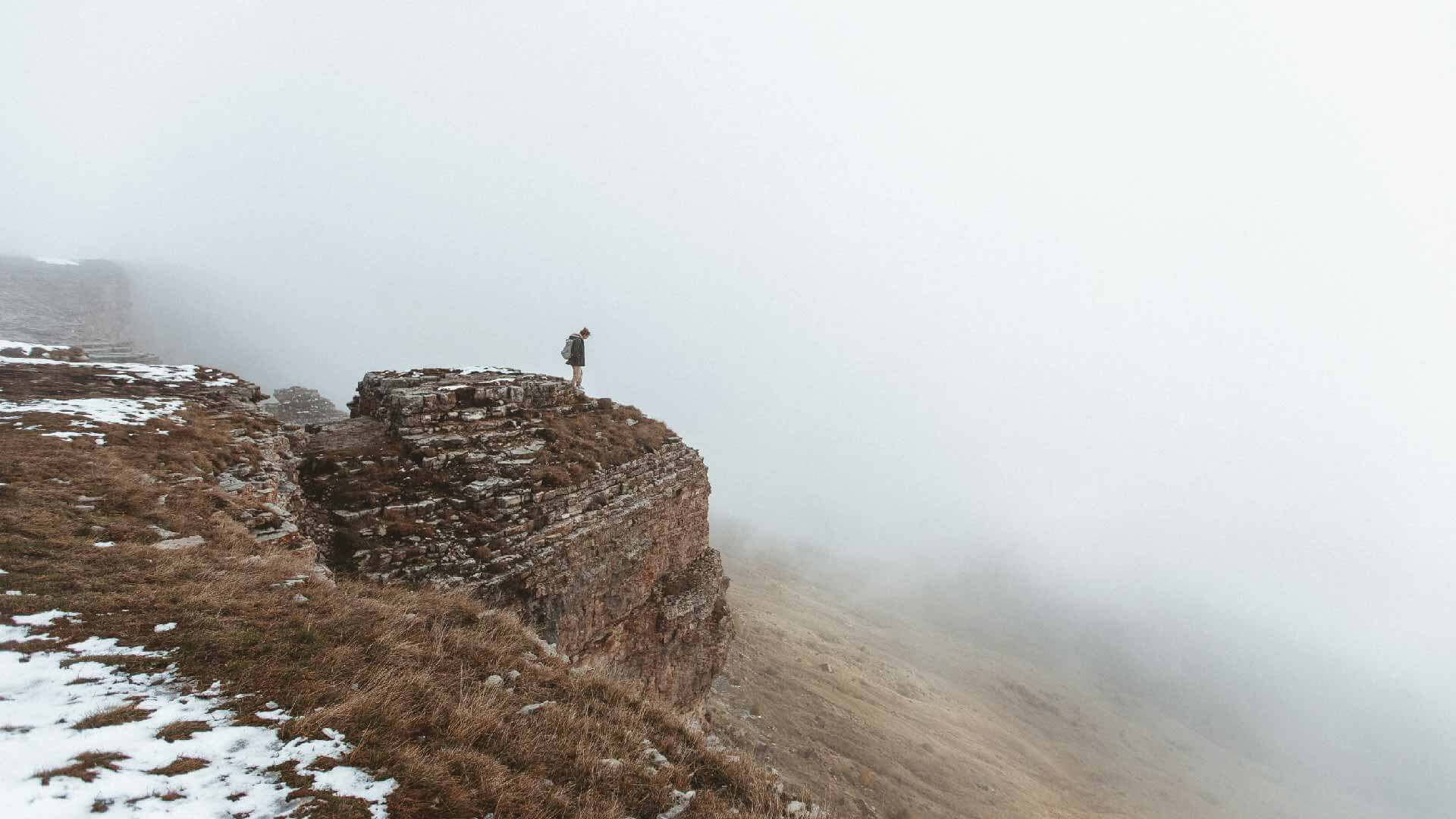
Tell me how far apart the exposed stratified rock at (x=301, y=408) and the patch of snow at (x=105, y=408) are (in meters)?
16.1

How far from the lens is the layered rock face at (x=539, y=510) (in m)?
13.6

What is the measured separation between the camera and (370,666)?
6852 millimetres

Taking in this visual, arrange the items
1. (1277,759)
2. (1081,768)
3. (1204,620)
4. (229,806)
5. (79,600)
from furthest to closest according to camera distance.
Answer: (1204,620)
(1277,759)
(1081,768)
(79,600)
(229,806)

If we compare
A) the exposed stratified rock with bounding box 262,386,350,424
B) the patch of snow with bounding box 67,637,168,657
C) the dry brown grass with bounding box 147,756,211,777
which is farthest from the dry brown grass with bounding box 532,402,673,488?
the exposed stratified rock with bounding box 262,386,350,424

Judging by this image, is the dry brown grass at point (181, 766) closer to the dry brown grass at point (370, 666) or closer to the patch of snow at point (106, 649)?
the dry brown grass at point (370, 666)

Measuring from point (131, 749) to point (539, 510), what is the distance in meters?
10.5

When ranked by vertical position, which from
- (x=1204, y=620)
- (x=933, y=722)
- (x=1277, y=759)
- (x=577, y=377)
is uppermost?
(x=577, y=377)

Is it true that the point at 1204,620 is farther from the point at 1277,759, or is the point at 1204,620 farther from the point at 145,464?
the point at 145,464

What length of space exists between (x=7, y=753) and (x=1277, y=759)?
103 meters

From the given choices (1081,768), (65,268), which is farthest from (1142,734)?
(65,268)

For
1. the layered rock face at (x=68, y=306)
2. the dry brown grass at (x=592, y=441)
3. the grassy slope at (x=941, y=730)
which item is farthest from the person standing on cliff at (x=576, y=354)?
the layered rock face at (x=68, y=306)

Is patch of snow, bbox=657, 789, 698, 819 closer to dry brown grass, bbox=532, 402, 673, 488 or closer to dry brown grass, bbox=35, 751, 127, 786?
dry brown grass, bbox=35, 751, 127, 786

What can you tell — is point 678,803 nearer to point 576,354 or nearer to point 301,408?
point 576,354

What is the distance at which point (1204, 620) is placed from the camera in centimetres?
9644
